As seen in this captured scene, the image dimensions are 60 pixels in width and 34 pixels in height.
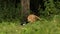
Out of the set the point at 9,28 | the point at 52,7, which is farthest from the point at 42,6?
the point at 9,28

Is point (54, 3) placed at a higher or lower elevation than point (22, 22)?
higher

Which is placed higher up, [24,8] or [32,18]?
[24,8]

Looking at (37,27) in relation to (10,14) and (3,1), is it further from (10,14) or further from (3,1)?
(3,1)

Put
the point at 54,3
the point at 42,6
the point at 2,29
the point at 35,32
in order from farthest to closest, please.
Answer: the point at 42,6 → the point at 54,3 → the point at 2,29 → the point at 35,32

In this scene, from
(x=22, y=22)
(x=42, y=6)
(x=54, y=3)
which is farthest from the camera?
(x=42, y=6)

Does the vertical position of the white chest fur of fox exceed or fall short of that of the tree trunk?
it falls short

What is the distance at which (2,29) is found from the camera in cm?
723

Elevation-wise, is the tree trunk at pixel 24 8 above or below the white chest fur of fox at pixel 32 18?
above

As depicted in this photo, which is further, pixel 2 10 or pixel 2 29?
pixel 2 10

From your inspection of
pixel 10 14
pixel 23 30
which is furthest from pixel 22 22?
pixel 23 30

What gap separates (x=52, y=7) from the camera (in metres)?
8.72

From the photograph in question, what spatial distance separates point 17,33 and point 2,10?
291 centimetres

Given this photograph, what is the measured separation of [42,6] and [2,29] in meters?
3.10

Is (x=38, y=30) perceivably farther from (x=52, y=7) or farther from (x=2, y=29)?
(x=52, y=7)
